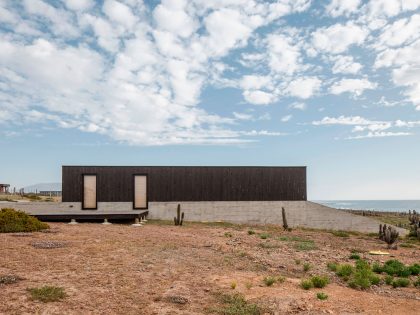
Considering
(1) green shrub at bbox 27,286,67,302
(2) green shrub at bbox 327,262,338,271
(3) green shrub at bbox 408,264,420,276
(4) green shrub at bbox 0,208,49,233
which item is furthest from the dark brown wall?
(1) green shrub at bbox 27,286,67,302

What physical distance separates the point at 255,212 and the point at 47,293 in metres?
28.9

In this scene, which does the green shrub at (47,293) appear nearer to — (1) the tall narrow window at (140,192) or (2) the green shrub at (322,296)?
(2) the green shrub at (322,296)

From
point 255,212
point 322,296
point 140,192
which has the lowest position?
point 322,296

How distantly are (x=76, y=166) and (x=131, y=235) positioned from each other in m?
17.1

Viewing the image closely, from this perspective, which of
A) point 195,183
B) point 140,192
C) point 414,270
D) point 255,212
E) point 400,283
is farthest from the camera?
point 255,212

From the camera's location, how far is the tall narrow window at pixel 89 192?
115ft

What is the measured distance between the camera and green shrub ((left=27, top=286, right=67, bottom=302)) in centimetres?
913

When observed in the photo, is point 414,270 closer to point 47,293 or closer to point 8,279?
point 47,293

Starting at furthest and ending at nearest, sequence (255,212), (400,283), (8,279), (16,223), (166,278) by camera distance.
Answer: (255,212), (16,223), (400,283), (166,278), (8,279)

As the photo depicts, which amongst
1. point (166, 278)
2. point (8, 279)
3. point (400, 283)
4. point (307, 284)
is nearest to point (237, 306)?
point (307, 284)

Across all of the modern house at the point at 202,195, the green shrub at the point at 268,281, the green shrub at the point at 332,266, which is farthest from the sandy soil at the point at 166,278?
the modern house at the point at 202,195

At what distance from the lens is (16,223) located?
20.9m

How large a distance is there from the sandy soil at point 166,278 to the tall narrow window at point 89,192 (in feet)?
53.6

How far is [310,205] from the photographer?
123 feet
